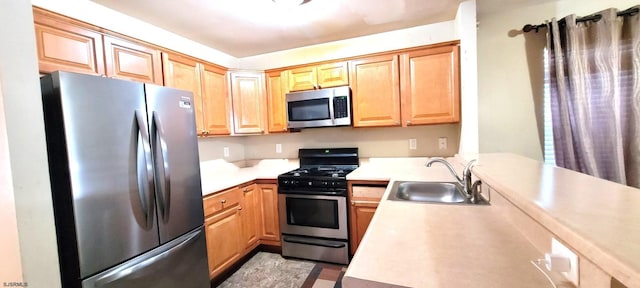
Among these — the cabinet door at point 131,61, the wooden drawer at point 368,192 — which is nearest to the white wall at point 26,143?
the cabinet door at point 131,61

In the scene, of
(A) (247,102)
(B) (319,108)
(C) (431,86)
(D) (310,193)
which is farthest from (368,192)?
(A) (247,102)

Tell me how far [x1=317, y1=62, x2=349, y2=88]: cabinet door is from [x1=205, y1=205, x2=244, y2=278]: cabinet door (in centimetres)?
153

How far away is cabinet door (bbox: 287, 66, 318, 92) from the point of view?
257 centimetres

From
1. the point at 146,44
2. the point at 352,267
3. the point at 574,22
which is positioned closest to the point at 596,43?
the point at 574,22

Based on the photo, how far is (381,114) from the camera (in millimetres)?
2389

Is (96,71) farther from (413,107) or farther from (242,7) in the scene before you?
(413,107)

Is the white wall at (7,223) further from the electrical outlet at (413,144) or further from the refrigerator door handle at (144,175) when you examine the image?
the electrical outlet at (413,144)

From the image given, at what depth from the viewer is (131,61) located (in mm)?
1747

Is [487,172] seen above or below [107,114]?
below

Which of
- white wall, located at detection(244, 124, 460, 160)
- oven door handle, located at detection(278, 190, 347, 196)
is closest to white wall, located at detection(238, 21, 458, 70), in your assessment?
white wall, located at detection(244, 124, 460, 160)

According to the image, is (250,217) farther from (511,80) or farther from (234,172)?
(511,80)

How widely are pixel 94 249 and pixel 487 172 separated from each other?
6.52ft

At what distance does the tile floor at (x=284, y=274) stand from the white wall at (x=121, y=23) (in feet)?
7.42

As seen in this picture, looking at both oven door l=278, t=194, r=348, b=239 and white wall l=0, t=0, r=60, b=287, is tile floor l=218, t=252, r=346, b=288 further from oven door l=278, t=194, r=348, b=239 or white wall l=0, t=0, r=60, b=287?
white wall l=0, t=0, r=60, b=287
